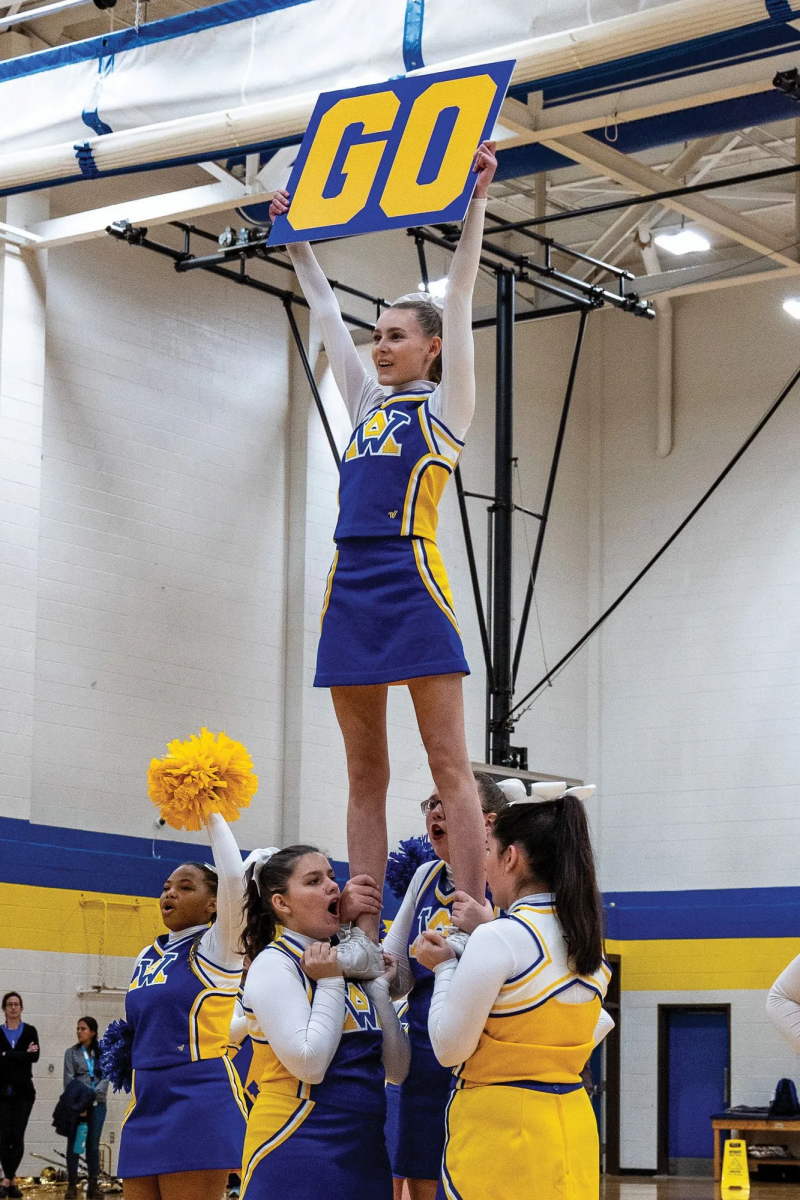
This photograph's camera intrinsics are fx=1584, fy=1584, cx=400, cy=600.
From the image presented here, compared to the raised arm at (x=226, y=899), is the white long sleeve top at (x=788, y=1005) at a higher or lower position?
lower

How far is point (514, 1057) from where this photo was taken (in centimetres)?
299

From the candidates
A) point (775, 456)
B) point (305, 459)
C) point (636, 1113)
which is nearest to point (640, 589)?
point (775, 456)

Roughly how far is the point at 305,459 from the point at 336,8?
311 inches

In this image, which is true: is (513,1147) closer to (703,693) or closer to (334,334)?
(334,334)

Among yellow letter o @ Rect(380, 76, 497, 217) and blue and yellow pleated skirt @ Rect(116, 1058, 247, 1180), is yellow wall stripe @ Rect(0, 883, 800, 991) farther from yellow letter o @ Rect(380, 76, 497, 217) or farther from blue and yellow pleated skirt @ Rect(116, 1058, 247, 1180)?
yellow letter o @ Rect(380, 76, 497, 217)

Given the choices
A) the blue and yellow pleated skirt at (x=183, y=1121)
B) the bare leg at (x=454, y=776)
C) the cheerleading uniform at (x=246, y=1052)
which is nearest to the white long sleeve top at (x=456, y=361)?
the bare leg at (x=454, y=776)

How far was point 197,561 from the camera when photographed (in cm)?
1409

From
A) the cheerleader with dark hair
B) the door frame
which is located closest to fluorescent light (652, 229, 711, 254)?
the door frame

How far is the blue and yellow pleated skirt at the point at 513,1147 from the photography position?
2.96 m

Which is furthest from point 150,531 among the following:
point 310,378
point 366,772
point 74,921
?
point 366,772

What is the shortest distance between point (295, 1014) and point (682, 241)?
12.8 metres

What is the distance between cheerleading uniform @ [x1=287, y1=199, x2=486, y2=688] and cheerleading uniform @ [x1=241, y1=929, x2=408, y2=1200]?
2.35ft

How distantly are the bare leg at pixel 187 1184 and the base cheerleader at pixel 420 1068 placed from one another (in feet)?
3.06

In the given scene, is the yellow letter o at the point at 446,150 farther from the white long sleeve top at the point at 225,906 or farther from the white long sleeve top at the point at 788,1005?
the white long sleeve top at the point at 788,1005
